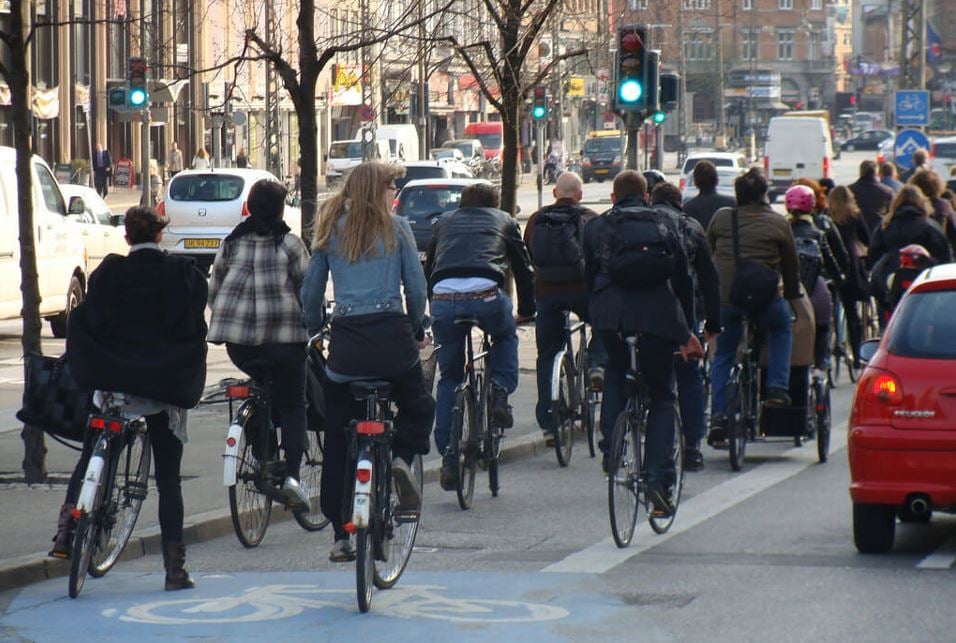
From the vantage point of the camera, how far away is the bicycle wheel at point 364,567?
733 centimetres

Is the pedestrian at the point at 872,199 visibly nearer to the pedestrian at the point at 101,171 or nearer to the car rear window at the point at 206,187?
the car rear window at the point at 206,187

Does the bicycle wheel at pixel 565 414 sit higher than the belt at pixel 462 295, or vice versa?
the belt at pixel 462 295

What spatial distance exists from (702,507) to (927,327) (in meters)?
2.05

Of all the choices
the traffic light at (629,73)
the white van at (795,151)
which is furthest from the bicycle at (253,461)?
the white van at (795,151)

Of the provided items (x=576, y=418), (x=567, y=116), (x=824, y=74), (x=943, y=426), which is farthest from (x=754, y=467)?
(x=824, y=74)

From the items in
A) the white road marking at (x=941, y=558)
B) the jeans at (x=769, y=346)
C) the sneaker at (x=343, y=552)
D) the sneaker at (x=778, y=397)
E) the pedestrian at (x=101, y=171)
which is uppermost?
the pedestrian at (x=101, y=171)

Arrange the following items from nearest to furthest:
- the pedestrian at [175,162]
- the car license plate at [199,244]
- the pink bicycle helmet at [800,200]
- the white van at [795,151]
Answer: the pink bicycle helmet at [800,200] < the car license plate at [199,244] < the pedestrian at [175,162] < the white van at [795,151]

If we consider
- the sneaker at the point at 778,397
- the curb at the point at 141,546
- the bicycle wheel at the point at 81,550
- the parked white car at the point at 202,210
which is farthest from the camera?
the parked white car at the point at 202,210

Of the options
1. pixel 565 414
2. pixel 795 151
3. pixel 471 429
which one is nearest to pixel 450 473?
pixel 471 429

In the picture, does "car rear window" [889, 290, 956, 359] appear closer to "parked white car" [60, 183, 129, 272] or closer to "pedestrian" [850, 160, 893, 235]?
"pedestrian" [850, 160, 893, 235]

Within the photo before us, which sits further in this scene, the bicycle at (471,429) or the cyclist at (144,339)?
the bicycle at (471,429)

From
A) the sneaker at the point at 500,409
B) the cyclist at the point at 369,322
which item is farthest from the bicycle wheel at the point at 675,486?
the cyclist at the point at 369,322

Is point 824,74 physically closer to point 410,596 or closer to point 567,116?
point 567,116

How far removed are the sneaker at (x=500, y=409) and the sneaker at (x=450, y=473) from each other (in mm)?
594
